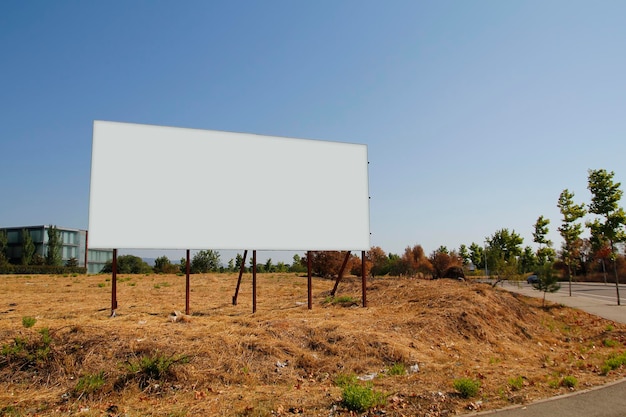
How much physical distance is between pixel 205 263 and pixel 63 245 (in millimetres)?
47922

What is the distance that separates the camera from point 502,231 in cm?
6375

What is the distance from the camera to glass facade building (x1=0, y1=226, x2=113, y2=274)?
65.9m

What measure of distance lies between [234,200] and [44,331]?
5840 mm

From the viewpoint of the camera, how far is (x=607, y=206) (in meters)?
21.5

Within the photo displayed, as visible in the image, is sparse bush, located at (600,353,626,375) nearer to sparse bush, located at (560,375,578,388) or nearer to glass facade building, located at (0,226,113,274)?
sparse bush, located at (560,375,578,388)

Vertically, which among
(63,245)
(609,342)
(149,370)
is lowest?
(609,342)

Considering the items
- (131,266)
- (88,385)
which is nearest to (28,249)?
(131,266)

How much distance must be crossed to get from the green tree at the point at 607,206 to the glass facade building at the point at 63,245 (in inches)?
2554

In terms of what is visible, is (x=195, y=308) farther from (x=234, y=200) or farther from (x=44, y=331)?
(x=44, y=331)

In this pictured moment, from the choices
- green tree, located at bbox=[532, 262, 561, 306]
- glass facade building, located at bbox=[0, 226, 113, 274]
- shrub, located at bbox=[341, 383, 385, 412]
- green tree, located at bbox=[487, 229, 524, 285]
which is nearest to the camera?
shrub, located at bbox=[341, 383, 385, 412]

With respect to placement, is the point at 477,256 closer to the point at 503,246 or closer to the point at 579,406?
the point at 503,246

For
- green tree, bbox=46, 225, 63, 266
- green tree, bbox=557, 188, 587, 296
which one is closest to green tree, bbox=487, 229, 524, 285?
green tree, bbox=557, 188, 587, 296

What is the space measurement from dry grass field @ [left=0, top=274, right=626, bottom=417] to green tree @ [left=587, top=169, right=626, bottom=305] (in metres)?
9.25

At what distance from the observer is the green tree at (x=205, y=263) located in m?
38.3
